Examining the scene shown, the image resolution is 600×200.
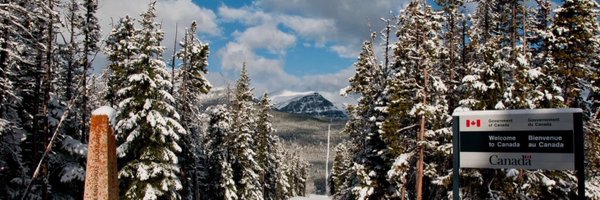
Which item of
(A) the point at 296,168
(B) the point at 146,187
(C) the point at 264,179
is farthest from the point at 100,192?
(A) the point at 296,168

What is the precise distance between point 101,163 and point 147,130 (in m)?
19.8

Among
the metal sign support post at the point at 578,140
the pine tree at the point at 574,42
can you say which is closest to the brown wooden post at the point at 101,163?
the metal sign support post at the point at 578,140

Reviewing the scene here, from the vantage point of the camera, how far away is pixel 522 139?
323 inches

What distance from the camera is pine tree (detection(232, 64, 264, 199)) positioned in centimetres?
3998

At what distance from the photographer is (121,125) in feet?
73.9

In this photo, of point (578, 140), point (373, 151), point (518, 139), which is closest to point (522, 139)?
point (518, 139)

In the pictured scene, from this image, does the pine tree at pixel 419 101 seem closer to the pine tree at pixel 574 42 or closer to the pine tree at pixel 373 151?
the pine tree at pixel 373 151

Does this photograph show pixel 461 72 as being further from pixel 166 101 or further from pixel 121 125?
pixel 121 125

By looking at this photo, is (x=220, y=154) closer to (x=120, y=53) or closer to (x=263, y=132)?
(x=263, y=132)

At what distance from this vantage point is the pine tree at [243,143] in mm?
39978

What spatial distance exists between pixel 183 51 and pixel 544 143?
24.4 meters

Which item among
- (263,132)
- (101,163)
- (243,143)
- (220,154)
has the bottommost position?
(220,154)

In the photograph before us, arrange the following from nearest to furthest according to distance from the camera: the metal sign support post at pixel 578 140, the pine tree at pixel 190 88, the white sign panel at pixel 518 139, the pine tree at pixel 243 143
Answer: the metal sign support post at pixel 578 140
the white sign panel at pixel 518 139
the pine tree at pixel 190 88
the pine tree at pixel 243 143

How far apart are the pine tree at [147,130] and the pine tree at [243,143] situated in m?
16.5
